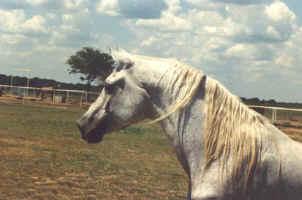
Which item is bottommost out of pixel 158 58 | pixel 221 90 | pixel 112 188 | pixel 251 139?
pixel 112 188

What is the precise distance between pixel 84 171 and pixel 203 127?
5.85 meters

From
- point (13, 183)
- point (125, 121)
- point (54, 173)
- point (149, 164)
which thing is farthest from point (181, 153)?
point (149, 164)

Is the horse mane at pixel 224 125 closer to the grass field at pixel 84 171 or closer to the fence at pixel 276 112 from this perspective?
the grass field at pixel 84 171

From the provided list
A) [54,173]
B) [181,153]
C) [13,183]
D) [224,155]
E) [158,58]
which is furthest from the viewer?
[54,173]

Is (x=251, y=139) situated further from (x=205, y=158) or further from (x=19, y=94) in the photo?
(x=19, y=94)

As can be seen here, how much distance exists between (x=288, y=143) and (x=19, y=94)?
4290 cm

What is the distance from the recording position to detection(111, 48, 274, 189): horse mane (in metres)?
1.70

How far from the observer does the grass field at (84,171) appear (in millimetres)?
5625

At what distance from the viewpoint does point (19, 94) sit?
135 feet

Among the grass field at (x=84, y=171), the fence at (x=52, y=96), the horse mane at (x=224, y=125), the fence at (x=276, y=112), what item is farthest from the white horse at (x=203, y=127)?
the fence at (x=52, y=96)

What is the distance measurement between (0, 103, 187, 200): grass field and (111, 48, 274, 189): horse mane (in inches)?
157

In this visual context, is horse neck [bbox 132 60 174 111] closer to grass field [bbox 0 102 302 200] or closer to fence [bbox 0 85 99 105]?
grass field [bbox 0 102 302 200]

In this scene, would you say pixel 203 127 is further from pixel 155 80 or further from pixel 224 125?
pixel 155 80

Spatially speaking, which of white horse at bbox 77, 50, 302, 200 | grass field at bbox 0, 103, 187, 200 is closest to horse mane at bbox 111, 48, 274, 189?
white horse at bbox 77, 50, 302, 200
